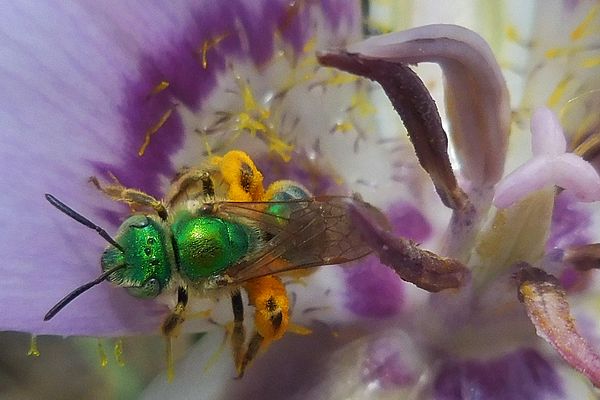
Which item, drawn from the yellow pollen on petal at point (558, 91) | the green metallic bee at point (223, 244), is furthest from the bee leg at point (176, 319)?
the yellow pollen on petal at point (558, 91)

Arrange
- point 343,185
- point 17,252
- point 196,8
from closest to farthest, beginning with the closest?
point 17,252 → point 196,8 → point 343,185

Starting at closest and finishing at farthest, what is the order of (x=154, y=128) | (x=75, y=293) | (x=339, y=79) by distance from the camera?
(x=75, y=293), (x=154, y=128), (x=339, y=79)

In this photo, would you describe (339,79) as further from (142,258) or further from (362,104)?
(142,258)

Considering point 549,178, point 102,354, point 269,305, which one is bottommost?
point 102,354

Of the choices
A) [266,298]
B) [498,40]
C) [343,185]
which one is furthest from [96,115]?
[498,40]

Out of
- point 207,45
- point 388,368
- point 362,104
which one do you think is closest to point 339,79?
point 362,104

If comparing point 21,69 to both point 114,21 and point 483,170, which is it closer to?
point 114,21

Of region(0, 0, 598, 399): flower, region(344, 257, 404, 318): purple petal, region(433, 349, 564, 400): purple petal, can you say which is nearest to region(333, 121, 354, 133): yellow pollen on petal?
region(0, 0, 598, 399): flower
